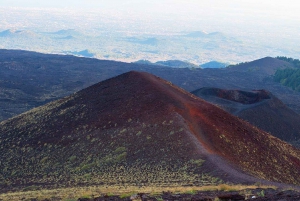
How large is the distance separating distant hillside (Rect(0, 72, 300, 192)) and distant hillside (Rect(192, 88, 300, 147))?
48.4 feet

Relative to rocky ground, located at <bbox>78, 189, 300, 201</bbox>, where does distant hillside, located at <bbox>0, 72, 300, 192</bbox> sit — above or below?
below

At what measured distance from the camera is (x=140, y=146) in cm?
2628

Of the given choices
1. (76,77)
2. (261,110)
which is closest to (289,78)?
(76,77)

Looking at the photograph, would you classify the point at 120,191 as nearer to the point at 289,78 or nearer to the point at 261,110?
the point at 261,110

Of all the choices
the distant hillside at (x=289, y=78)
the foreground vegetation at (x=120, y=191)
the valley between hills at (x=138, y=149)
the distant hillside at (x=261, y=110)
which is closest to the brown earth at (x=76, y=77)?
the distant hillside at (x=289, y=78)

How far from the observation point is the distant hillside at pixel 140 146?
22.6 meters

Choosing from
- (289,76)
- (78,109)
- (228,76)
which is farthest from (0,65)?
(78,109)

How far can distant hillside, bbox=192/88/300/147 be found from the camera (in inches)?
1881

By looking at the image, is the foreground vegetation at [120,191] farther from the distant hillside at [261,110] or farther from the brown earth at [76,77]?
the brown earth at [76,77]

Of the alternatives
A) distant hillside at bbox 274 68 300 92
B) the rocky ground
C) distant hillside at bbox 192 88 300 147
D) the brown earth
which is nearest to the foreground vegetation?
the rocky ground

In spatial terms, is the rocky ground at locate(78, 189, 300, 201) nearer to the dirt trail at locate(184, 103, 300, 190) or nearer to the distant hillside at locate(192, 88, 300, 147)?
the dirt trail at locate(184, 103, 300, 190)

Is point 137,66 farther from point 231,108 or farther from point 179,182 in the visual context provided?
point 179,182

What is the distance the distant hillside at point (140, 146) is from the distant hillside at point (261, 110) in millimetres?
14738

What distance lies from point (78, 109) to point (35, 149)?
597cm
